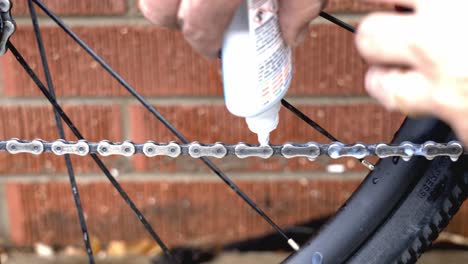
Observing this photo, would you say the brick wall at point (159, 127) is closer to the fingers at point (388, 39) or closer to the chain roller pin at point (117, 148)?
the chain roller pin at point (117, 148)

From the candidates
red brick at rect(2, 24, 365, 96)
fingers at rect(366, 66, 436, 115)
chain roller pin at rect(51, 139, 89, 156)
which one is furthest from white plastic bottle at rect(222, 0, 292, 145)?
red brick at rect(2, 24, 365, 96)

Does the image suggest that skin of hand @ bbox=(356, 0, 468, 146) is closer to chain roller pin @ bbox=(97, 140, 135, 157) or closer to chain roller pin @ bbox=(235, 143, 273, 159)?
chain roller pin @ bbox=(235, 143, 273, 159)

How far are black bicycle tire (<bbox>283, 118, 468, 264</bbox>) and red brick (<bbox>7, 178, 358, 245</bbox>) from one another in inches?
20.9

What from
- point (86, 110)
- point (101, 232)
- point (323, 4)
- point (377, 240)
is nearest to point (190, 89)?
point (86, 110)

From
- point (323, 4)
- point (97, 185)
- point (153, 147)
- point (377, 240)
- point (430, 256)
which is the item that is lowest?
point (430, 256)

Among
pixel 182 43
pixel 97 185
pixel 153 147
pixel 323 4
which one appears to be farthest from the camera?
pixel 97 185

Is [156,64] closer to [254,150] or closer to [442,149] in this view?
[254,150]

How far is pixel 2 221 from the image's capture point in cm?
139

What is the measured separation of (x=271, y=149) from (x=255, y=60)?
0.16 meters

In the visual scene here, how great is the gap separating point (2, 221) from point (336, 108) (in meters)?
0.70

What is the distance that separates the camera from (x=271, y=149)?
75 cm

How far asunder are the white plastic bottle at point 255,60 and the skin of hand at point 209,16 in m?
0.01

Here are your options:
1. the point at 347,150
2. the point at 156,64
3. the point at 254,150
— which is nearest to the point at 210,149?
the point at 254,150

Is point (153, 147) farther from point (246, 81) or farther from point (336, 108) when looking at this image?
point (336, 108)
